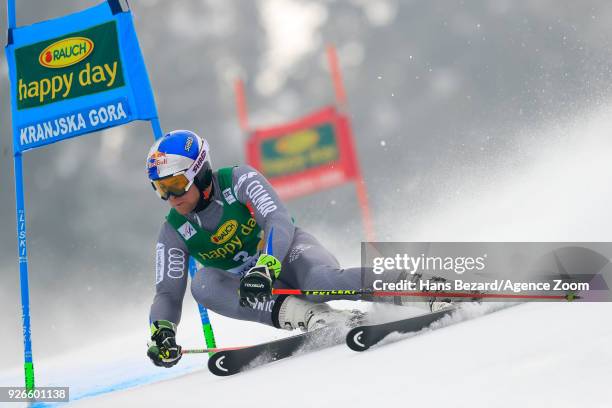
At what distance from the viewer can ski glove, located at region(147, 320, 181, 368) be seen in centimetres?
471

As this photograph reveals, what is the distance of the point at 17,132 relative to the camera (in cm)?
650

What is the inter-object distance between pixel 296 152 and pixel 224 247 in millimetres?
12160

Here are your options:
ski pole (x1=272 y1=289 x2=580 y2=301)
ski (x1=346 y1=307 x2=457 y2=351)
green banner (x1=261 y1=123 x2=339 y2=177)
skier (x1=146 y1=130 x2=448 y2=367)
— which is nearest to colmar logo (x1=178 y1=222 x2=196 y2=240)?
skier (x1=146 y1=130 x2=448 y2=367)

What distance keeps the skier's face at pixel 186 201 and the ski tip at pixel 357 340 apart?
62.3 inches

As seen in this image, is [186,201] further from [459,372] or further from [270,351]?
[459,372]

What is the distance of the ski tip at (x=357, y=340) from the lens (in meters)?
3.95

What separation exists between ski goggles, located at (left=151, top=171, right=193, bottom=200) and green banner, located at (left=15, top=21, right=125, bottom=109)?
75.4 inches

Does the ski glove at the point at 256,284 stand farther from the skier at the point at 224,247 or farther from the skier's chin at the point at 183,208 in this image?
the skier's chin at the point at 183,208

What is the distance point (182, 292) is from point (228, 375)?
37.6 inches

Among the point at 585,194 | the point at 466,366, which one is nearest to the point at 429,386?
the point at 466,366

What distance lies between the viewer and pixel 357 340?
396 centimetres

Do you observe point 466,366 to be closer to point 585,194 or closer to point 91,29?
point 91,29

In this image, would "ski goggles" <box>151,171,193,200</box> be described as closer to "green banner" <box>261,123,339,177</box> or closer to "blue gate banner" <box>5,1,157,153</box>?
"blue gate banner" <box>5,1,157,153</box>

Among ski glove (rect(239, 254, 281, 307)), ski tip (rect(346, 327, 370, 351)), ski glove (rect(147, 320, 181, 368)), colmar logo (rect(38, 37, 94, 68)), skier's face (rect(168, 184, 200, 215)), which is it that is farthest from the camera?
colmar logo (rect(38, 37, 94, 68))
